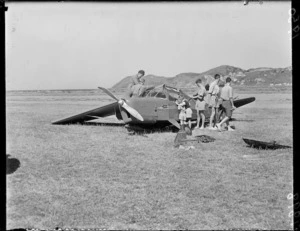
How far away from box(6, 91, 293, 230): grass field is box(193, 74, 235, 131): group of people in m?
2.76

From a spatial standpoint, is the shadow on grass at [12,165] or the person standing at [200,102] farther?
the person standing at [200,102]

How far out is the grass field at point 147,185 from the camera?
16.3 feet

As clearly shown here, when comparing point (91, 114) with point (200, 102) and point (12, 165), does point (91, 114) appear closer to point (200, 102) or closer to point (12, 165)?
point (200, 102)

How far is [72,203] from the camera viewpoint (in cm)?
553

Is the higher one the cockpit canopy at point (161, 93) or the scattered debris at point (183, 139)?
the cockpit canopy at point (161, 93)

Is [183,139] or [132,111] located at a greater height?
[132,111]

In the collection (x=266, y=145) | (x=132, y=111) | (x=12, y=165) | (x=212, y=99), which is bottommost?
(x=12, y=165)

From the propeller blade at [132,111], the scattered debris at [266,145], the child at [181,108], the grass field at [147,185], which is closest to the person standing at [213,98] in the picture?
the child at [181,108]

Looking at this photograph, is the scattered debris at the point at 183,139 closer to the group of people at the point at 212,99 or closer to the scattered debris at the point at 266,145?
the scattered debris at the point at 266,145

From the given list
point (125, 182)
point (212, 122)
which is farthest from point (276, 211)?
point (212, 122)

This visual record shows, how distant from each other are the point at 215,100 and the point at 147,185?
25.8 ft

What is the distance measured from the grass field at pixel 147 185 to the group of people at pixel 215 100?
2.76 metres

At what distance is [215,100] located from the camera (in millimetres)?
13406

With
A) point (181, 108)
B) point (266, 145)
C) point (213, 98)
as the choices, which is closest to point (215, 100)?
point (213, 98)
